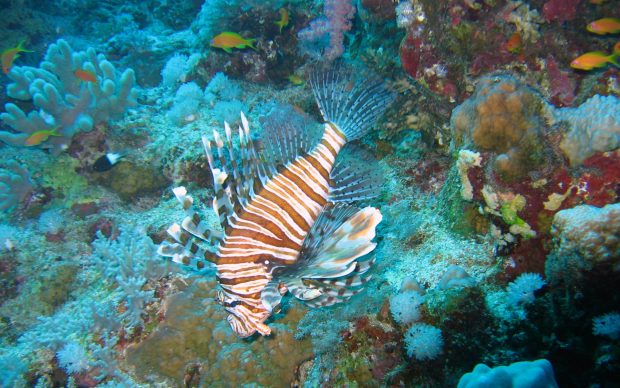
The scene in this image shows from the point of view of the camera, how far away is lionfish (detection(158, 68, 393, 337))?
252 centimetres

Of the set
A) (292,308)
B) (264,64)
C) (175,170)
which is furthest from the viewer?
(264,64)

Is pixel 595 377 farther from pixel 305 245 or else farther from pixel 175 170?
pixel 175 170

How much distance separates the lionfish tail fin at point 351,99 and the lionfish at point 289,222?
0.01 metres

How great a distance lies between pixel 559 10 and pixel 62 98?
7.23 metres

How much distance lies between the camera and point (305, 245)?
284cm

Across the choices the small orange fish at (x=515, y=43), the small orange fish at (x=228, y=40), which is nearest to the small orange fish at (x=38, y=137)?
the small orange fish at (x=228, y=40)

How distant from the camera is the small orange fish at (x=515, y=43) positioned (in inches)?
141

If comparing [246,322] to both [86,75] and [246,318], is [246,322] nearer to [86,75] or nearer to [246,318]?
[246,318]

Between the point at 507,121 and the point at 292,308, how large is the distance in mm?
2586

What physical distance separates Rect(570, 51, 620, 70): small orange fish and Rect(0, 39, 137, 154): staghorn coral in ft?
21.2

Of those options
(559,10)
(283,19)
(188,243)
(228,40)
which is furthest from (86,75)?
(559,10)

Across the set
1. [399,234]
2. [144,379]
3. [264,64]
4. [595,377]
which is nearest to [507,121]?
[399,234]

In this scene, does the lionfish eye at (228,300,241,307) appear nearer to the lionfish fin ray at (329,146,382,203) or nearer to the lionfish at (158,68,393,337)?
the lionfish at (158,68,393,337)

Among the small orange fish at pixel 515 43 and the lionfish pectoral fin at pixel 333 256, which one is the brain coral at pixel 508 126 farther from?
the lionfish pectoral fin at pixel 333 256
